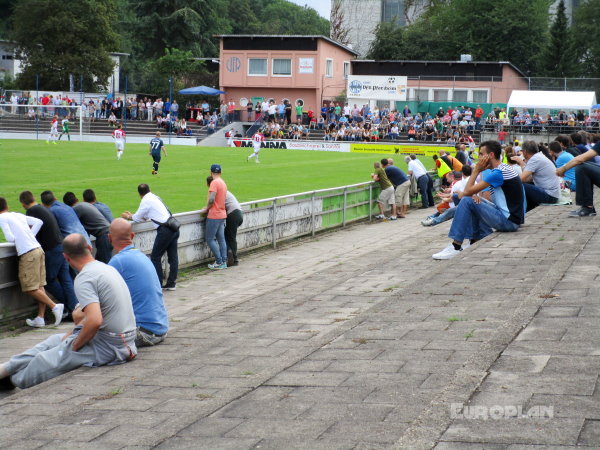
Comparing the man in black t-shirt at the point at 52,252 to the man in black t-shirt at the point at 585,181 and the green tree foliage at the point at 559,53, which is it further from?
the green tree foliage at the point at 559,53

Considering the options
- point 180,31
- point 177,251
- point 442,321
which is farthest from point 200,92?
point 442,321

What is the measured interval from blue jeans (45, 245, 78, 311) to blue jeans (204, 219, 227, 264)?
12.9ft

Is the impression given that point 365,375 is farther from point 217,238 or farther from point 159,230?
point 217,238

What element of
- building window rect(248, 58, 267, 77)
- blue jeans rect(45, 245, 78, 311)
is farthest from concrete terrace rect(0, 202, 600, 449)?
building window rect(248, 58, 267, 77)

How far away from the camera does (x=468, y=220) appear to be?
38.8 ft

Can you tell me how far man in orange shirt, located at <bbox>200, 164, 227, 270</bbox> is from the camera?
15.3 meters

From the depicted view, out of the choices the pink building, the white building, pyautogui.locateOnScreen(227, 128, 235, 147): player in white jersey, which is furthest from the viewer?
the white building

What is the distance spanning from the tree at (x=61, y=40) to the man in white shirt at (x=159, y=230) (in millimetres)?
62479

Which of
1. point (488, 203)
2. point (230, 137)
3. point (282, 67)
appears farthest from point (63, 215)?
point (282, 67)

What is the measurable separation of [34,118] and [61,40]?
1977cm

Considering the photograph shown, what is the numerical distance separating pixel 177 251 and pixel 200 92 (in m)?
50.6

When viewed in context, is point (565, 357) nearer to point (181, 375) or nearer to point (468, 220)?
point (181, 375)

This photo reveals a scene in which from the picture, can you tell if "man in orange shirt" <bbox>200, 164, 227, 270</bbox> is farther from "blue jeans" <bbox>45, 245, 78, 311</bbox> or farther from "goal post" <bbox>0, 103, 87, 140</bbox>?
"goal post" <bbox>0, 103, 87, 140</bbox>

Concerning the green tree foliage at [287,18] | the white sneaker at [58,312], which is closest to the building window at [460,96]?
the white sneaker at [58,312]
